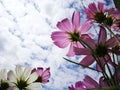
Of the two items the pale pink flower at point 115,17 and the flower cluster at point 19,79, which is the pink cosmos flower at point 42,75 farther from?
the pale pink flower at point 115,17

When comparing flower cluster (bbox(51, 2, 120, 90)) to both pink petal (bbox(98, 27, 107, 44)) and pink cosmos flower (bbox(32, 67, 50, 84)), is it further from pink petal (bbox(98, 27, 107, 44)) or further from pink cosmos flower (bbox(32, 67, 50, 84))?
pink cosmos flower (bbox(32, 67, 50, 84))

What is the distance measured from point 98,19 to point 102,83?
0.49 feet

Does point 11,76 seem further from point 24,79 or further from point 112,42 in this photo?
point 112,42

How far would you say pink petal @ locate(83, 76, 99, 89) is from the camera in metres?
0.44

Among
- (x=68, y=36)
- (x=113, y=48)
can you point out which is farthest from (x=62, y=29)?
(x=113, y=48)

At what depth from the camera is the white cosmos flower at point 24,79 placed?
1.63ft

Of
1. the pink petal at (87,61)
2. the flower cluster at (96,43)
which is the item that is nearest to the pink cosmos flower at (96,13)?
the flower cluster at (96,43)

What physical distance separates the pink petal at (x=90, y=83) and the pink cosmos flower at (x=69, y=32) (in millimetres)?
74

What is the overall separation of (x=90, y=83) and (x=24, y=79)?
16 cm

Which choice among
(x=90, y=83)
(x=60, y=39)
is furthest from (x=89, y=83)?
(x=60, y=39)

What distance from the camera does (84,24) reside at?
1.73 feet

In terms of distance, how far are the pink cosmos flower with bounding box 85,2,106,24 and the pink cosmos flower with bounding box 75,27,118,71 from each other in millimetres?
84

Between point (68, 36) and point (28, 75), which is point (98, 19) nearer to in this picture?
point (68, 36)

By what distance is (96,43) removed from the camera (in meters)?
0.44
